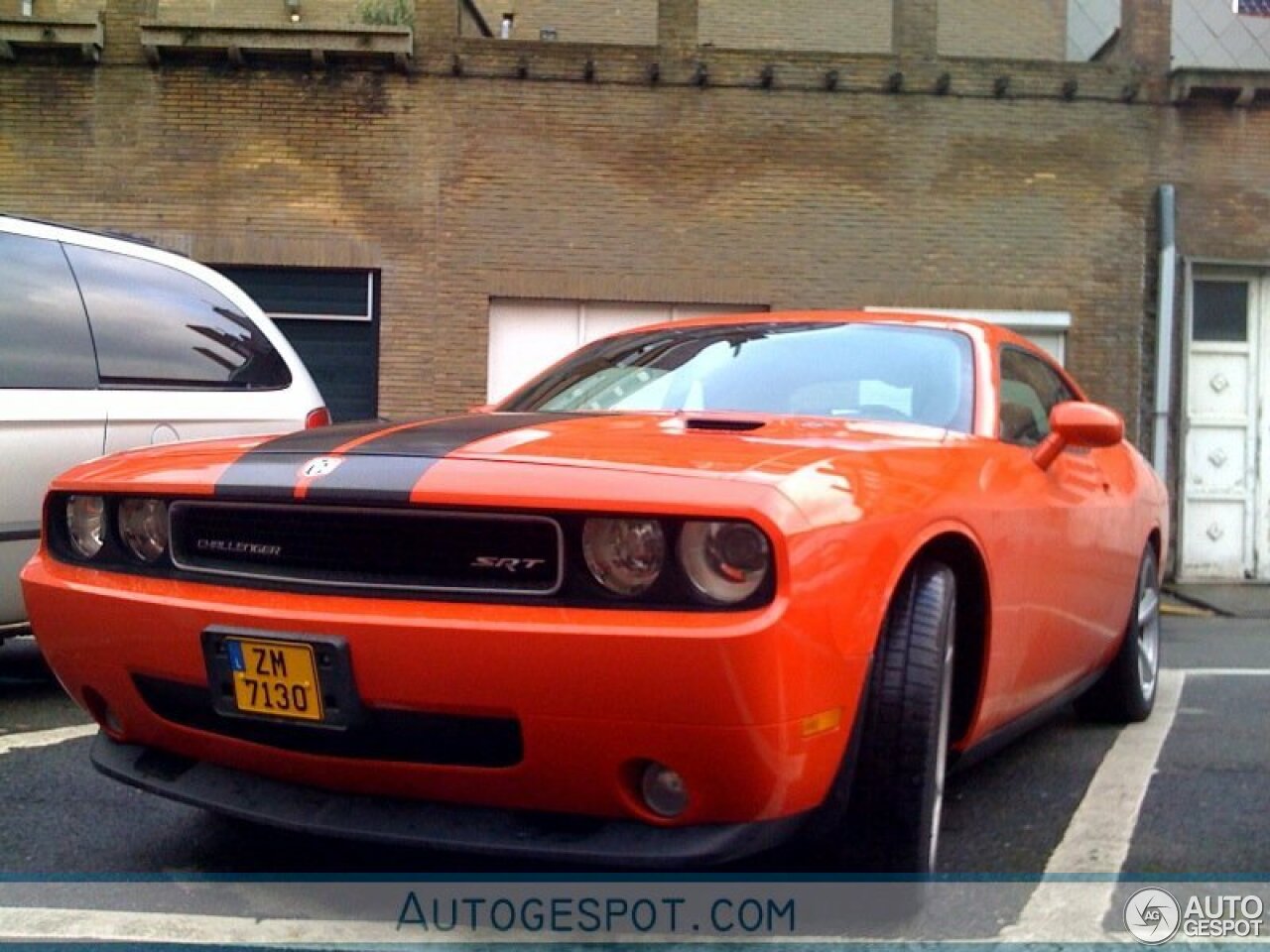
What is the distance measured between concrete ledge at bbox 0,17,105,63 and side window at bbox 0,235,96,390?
7805 mm

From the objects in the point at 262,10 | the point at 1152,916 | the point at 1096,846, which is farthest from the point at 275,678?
the point at 262,10

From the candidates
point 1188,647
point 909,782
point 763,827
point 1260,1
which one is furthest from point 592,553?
point 1260,1

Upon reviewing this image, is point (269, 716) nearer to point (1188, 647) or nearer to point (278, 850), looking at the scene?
point (278, 850)

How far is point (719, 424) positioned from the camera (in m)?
3.25

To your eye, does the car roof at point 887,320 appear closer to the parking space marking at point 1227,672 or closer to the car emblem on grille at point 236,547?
the car emblem on grille at point 236,547

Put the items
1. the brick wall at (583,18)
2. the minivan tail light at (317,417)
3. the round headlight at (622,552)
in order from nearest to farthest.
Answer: the round headlight at (622,552) → the minivan tail light at (317,417) → the brick wall at (583,18)

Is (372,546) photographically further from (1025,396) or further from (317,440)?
(1025,396)

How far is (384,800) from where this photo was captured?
276 cm

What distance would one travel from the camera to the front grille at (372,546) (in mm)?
2566

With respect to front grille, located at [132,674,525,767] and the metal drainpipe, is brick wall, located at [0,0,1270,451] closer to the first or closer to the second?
the metal drainpipe

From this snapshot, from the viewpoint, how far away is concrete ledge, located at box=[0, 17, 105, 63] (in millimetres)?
11867

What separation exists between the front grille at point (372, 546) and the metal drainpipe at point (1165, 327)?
10.6 metres

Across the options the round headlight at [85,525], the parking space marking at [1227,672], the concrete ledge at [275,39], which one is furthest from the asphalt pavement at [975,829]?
the concrete ledge at [275,39]

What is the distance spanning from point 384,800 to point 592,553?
2.27 ft
